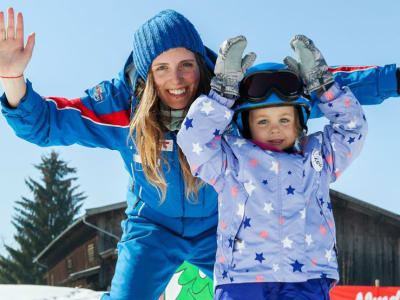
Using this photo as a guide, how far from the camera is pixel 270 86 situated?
3.09m

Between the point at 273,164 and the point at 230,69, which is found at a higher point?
the point at 230,69


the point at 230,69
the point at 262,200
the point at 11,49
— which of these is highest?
the point at 11,49

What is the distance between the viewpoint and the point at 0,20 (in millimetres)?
3623

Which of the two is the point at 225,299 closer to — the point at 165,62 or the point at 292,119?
the point at 292,119

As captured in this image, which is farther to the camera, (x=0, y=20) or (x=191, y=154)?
(x=0, y=20)

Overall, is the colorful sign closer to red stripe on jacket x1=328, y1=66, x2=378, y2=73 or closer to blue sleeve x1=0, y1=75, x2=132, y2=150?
blue sleeve x1=0, y1=75, x2=132, y2=150

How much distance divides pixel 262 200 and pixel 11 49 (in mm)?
1755

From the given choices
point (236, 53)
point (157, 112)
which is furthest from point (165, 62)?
point (236, 53)

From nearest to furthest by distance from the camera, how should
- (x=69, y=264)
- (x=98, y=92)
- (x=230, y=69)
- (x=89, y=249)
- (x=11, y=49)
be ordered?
(x=230, y=69), (x=11, y=49), (x=98, y=92), (x=89, y=249), (x=69, y=264)

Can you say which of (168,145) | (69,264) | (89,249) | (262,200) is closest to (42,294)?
(168,145)

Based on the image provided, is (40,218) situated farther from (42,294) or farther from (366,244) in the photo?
(42,294)

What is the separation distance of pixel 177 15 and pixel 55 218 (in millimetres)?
33107

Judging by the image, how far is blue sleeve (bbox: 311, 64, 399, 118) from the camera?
12.0ft

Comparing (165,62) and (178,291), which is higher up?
(165,62)
